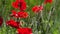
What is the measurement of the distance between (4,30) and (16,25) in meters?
0.44

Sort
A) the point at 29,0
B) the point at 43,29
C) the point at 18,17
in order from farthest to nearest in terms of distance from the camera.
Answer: the point at 29,0, the point at 43,29, the point at 18,17

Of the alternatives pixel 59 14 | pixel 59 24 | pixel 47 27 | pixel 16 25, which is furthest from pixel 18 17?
pixel 59 14

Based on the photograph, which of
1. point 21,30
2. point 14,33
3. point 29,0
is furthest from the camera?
point 29,0

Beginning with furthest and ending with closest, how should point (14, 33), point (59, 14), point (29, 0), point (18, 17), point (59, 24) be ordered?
point (29, 0) → point (59, 14) → point (59, 24) → point (14, 33) → point (18, 17)

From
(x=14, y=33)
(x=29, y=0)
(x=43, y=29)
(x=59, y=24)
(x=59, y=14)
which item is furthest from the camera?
(x=29, y=0)

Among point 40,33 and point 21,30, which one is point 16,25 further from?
point 40,33

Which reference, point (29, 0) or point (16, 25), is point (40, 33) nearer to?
point (16, 25)

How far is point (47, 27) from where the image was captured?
1.77 m

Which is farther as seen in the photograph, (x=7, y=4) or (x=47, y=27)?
(x=7, y=4)

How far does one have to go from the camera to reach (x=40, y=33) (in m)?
1.90

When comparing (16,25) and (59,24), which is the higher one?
(16,25)

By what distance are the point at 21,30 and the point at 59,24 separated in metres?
0.86

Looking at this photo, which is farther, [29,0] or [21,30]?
[29,0]

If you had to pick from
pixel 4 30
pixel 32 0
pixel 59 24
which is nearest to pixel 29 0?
pixel 32 0
